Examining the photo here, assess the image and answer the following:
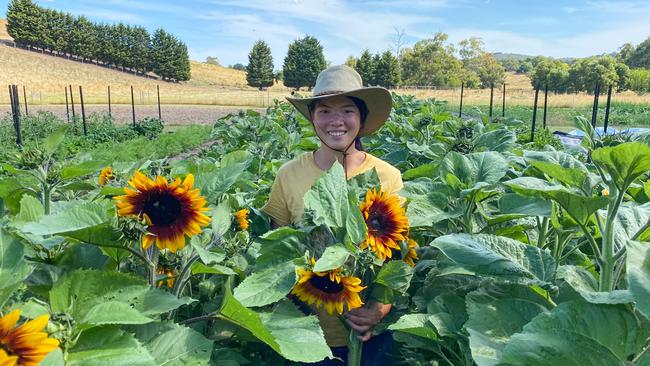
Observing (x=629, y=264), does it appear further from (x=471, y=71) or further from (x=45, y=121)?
(x=471, y=71)

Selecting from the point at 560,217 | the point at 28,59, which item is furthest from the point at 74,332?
the point at 28,59

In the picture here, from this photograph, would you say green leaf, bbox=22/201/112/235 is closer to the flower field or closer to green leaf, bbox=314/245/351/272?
the flower field

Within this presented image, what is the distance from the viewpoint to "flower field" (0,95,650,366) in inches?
32.6

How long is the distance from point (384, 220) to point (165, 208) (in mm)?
547

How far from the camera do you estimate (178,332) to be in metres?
1.01

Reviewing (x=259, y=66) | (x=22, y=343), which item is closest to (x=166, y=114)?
(x=22, y=343)

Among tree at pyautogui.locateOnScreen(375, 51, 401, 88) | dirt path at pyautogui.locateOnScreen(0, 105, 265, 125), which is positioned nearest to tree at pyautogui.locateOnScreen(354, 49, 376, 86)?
tree at pyautogui.locateOnScreen(375, 51, 401, 88)

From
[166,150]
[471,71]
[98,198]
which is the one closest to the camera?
[98,198]

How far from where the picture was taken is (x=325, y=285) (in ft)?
4.21

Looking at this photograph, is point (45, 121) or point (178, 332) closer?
point (178, 332)

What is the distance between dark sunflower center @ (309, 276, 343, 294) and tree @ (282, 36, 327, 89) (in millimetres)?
58526

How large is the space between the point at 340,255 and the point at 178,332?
0.37 meters

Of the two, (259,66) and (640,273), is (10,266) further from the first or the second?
(259,66)

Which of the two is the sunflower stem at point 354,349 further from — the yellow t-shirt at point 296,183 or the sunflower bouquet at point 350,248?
the yellow t-shirt at point 296,183
